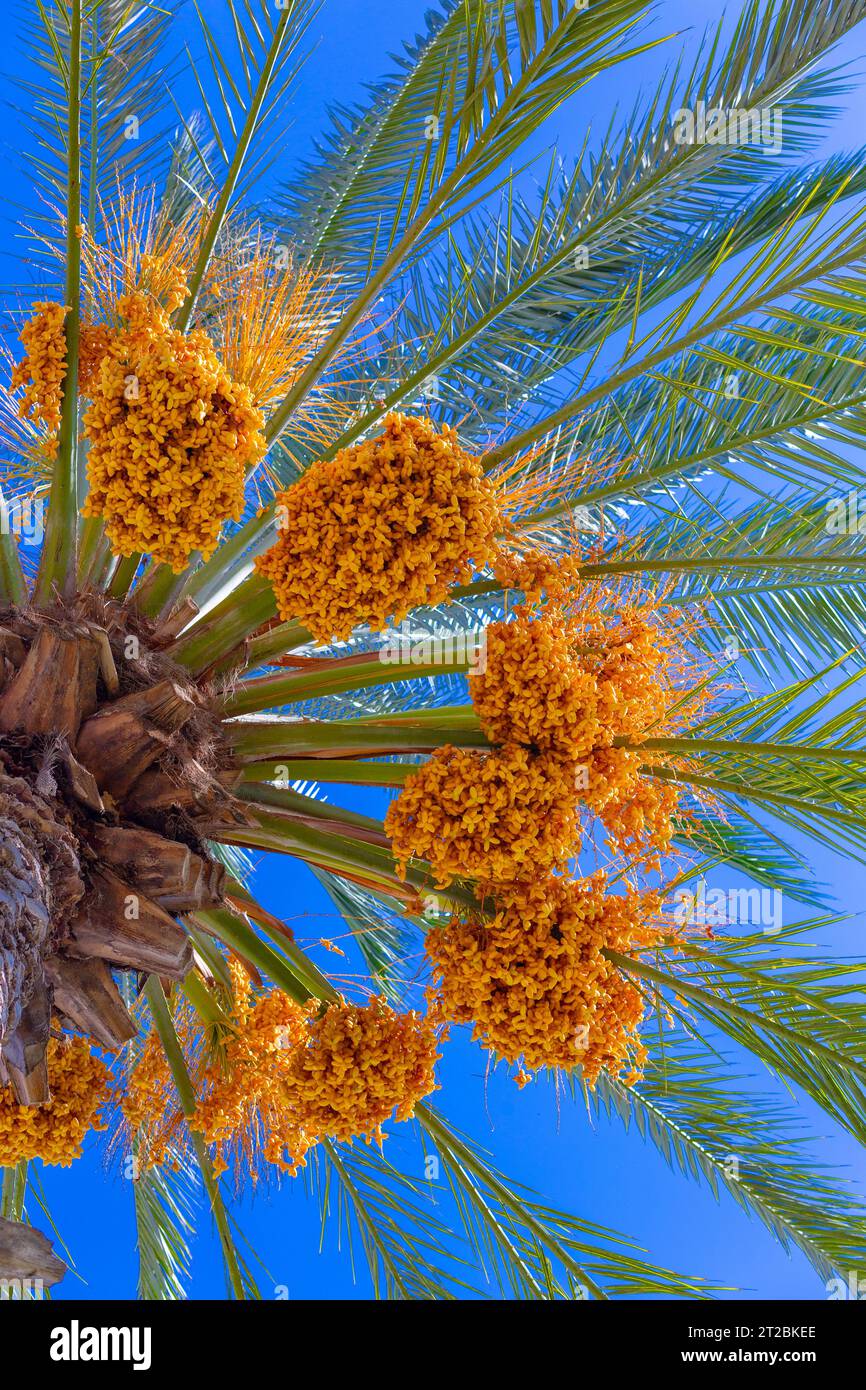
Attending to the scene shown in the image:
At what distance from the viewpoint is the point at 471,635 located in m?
3.96

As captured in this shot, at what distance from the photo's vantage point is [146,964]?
3.29 meters

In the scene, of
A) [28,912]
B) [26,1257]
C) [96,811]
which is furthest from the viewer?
[96,811]

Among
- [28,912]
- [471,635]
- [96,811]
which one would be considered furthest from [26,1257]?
[471,635]

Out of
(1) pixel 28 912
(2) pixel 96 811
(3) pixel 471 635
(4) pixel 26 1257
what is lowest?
(4) pixel 26 1257

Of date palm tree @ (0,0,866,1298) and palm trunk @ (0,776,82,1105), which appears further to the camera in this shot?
date palm tree @ (0,0,866,1298)

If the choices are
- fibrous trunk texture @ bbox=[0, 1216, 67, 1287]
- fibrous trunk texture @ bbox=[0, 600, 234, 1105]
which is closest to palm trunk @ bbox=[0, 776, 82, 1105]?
fibrous trunk texture @ bbox=[0, 600, 234, 1105]

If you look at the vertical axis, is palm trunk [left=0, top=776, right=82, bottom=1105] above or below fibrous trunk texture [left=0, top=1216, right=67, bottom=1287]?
above

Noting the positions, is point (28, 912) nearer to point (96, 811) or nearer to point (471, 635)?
point (96, 811)

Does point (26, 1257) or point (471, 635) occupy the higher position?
point (471, 635)

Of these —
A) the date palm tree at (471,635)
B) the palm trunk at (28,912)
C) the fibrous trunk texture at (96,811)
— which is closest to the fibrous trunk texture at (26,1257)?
the date palm tree at (471,635)

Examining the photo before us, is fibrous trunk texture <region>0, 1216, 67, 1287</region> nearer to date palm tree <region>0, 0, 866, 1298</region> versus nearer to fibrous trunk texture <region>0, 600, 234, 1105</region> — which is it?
date palm tree <region>0, 0, 866, 1298</region>

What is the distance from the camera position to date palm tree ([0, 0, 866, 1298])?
10.9 ft
